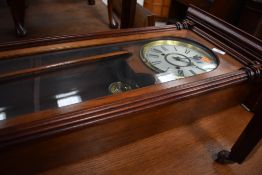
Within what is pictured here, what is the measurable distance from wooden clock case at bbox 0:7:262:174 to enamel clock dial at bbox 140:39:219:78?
0.04m

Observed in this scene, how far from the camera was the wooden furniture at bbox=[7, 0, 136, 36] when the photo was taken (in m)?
1.56

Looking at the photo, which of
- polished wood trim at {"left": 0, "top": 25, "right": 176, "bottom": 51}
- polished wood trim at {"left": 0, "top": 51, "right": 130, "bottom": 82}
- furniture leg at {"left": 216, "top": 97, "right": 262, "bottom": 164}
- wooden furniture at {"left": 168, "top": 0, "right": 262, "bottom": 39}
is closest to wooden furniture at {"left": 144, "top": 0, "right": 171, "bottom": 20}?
wooden furniture at {"left": 168, "top": 0, "right": 262, "bottom": 39}

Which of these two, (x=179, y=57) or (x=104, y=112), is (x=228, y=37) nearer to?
(x=179, y=57)

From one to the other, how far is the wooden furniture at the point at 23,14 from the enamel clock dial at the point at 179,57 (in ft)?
3.05

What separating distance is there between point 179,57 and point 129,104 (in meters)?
0.46

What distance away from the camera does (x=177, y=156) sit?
0.81 metres

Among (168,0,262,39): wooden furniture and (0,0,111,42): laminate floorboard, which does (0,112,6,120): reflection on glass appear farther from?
(168,0,262,39): wooden furniture

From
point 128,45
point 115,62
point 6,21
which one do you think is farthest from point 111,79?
point 6,21

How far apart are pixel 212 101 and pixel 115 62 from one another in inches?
16.5

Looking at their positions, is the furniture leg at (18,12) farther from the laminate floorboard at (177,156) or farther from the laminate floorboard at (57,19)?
the laminate floorboard at (177,156)

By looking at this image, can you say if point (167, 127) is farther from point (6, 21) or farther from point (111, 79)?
point (6, 21)

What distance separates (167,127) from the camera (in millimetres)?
868

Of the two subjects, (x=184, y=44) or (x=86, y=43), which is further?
(x=184, y=44)

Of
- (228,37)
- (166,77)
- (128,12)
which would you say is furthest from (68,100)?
(128,12)
